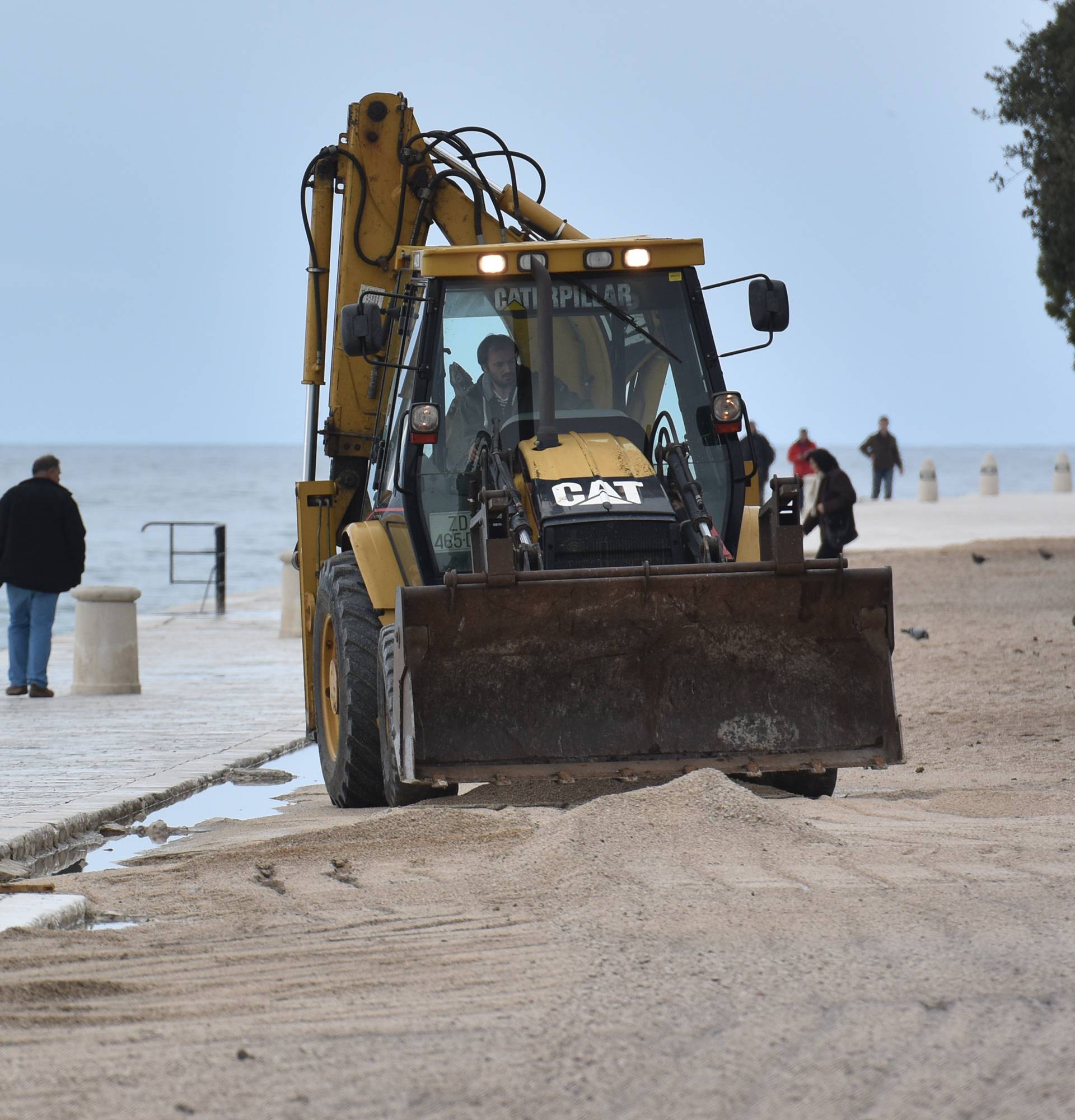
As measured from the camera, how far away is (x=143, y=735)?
11.2 meters

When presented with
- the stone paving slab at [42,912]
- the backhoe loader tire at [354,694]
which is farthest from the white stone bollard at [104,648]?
the stone paving slab at [42,912]

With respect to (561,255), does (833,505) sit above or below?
below

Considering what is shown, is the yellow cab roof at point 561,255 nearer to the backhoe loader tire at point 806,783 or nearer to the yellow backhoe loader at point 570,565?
the yellow backhoe loader at point 570,565

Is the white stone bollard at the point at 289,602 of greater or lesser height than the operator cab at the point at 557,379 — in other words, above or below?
below

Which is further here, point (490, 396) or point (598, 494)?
point (490, 396)

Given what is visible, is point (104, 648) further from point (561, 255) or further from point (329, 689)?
point (561, 255)

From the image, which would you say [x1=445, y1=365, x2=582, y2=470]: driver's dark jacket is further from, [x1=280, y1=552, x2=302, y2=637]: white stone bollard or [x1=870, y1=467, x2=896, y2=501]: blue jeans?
[x1=870, y1=467, x2=896, y2=501]: blue jeans

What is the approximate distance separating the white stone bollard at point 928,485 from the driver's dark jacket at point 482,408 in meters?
36.0

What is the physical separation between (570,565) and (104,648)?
7.07 m

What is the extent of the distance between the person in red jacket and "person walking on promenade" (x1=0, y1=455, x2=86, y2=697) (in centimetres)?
1945

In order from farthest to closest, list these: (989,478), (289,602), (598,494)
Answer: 1. (989,478)
2. (289,602)
3. (598,494)

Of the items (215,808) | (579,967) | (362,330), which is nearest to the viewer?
(579,967)

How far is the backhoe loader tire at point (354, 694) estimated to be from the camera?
8172mm

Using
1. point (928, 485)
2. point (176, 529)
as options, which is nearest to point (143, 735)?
point (928, 485)
